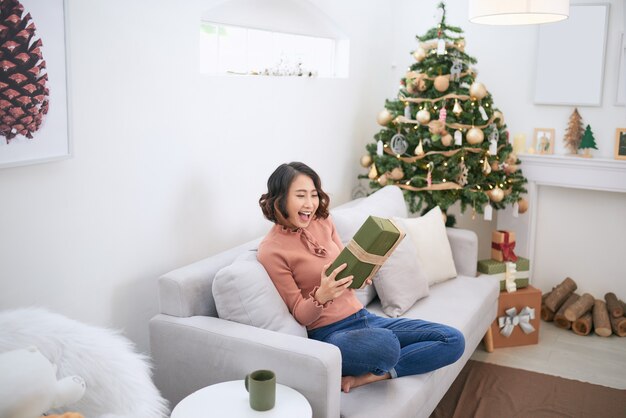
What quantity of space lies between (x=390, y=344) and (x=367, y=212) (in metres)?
1.12

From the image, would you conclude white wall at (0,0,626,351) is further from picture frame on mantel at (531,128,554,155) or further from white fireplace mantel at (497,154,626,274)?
white fireplace mantel at (497,154,626,274)

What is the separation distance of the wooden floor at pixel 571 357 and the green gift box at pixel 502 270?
373mm

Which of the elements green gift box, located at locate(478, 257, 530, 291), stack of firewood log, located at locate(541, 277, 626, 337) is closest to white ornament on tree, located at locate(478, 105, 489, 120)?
green gift box, located at locate(478, 257, 530, 291)

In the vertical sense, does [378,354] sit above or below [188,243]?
below

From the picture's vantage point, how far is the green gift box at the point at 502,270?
12.5 feet

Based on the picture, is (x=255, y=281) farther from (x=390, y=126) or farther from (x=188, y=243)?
(x=390, y=126)

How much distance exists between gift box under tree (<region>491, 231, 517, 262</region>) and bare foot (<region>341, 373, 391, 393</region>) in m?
1.76

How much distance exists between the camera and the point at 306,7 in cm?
379

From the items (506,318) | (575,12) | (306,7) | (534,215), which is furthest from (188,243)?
(575,12)

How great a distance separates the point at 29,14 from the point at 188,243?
1223 millimetres

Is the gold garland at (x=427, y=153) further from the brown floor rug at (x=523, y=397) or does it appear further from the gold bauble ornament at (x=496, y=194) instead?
the brown floor rug at (x=523, y=397)

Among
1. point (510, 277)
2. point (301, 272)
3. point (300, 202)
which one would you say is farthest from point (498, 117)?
point (301, 272)

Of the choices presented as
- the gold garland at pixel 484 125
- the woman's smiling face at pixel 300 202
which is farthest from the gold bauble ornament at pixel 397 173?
the woman's smiling face at pixel 300 202

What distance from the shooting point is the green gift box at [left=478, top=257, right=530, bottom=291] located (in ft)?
12.5
